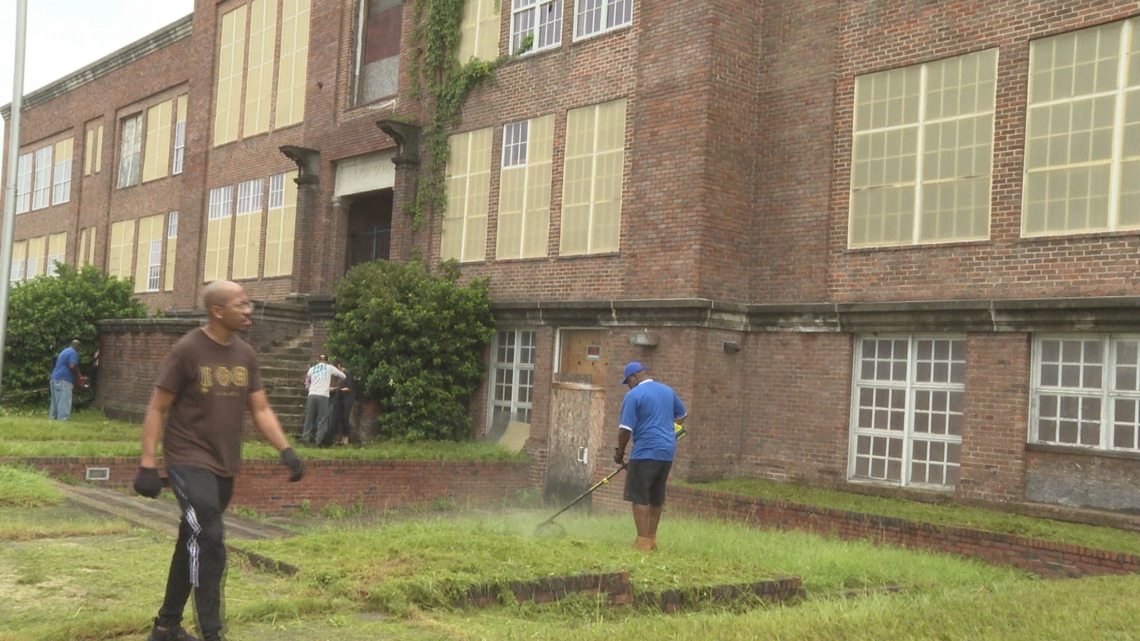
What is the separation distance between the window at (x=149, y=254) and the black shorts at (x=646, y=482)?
80.7 ft

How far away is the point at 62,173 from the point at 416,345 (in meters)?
24.8

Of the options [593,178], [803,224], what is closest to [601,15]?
[593,178]

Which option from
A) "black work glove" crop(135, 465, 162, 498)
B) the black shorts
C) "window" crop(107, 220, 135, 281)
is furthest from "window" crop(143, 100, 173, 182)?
"black work glove" crop(135, 465, 162, 498)

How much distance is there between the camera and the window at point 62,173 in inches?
1511

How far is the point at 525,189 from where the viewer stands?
65.3 feet

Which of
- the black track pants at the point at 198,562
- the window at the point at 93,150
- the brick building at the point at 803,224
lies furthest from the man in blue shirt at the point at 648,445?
the window at the point at 93,150

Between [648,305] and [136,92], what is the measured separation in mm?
23563

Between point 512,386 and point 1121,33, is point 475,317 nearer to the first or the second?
point 512,386

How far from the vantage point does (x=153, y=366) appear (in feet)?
74.7

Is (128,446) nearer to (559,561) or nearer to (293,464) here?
(559,561)

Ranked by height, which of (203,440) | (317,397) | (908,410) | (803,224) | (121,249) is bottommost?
(317,397)

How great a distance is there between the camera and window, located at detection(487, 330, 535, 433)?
19.7m

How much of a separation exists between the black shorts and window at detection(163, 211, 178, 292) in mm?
23608

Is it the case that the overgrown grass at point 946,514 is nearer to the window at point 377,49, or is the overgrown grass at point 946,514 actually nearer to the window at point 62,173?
the window at point 377,49
